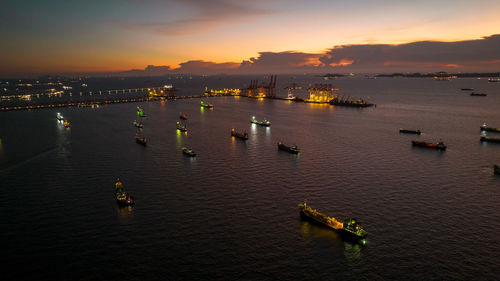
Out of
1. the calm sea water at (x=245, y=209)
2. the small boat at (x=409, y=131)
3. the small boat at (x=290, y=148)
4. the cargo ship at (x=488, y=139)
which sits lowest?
the calm sea water at (x=245, y=209)

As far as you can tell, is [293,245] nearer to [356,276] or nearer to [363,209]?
[356,276]

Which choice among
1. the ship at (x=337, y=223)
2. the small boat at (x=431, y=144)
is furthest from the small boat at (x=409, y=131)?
the ship at (x=337, y=223)

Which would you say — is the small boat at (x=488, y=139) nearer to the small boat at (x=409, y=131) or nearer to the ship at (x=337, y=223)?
the small boat at (x=409, y=131)

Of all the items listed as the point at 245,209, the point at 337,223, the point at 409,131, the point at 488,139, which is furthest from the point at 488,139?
the point at 245,209

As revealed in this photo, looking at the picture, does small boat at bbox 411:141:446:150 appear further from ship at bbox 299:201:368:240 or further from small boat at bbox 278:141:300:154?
ship at bbox 299:201:368:240

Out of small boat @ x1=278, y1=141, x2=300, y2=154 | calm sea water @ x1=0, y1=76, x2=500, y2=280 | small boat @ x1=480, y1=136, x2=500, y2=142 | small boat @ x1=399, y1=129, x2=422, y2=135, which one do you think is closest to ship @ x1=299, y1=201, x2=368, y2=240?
calm sea water @ x1=0, y1=76, x2=500, y2=280
